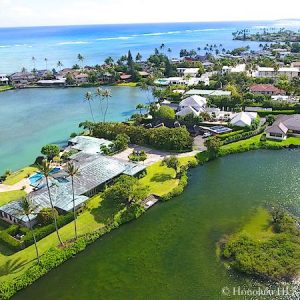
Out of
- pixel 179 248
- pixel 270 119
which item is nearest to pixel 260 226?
pixel 179 248

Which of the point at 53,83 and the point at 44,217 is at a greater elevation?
the point at 44,217

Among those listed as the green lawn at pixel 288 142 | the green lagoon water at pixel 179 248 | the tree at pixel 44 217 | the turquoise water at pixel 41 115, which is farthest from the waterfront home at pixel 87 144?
the green lawn at pixel 288 142

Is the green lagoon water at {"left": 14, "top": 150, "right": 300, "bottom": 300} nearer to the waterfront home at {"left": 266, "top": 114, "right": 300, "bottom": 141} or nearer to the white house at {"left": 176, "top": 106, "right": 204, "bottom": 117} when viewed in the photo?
the waterfront home at {"left": 266, "top": 114, "right": 300, "bottom": 141}

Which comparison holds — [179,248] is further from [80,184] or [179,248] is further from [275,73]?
[275,73]

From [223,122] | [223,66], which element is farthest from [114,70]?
[223,122]

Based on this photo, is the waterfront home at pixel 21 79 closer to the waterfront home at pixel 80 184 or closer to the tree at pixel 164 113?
the tree at pixel 164 113

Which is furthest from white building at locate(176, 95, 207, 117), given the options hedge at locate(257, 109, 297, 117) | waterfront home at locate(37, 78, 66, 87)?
waterfront home at locate(37, 78, 66, 87)
